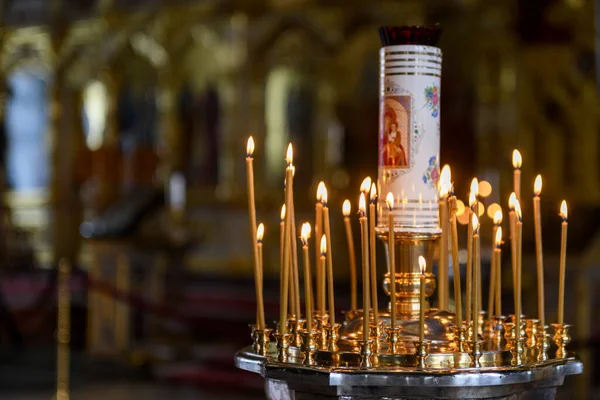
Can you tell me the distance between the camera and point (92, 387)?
24.7 ft

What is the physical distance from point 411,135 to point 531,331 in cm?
45

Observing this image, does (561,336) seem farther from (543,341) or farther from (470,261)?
(470,261)

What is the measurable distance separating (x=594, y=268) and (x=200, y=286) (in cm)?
571

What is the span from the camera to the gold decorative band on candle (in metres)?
2.15

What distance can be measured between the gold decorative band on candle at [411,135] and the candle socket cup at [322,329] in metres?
0.21

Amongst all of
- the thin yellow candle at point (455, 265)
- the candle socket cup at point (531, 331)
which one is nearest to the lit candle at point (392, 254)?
the thin yellow candle at point (455, 265)

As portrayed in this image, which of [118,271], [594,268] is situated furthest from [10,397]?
[594,268]

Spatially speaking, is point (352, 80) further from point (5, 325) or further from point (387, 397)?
point (387, 397)

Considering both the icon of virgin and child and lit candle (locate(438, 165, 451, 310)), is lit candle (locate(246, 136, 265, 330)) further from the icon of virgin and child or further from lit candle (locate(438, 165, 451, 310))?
lit candle (locate(438, 165, 451, 310))

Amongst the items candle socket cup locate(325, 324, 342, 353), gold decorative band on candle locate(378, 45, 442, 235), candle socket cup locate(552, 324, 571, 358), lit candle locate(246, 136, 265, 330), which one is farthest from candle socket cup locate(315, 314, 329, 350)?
candle socket cup locate(552, 324, 571, 358)

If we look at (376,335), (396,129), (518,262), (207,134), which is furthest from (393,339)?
(207,134)

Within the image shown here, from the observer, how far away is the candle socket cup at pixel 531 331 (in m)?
2.12

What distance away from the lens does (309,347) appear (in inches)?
76.6

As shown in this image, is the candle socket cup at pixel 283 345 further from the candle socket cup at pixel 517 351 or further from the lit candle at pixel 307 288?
the candle socket cup at pixel 517 351
